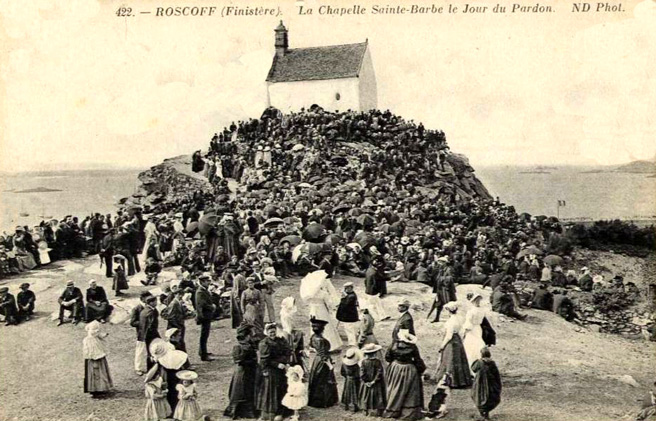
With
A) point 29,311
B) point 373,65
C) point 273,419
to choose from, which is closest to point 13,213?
point 29,311

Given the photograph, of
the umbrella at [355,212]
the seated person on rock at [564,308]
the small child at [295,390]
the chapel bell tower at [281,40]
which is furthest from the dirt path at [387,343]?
the chapel bell tower at [281,40]

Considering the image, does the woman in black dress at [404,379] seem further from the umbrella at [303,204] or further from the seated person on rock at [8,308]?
the seated person on rock at [8,308]

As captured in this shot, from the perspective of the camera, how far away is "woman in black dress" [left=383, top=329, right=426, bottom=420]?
8.92 m

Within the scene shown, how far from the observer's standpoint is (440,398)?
9.48 m

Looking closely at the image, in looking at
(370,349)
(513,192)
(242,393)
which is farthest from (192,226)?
(513,192)

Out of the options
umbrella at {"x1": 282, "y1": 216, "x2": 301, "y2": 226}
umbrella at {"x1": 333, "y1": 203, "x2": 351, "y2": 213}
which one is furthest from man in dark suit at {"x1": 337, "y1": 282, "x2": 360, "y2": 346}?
umbrella at {"x1": 333, "y1": 203, "x2": 351, "y2": 213}

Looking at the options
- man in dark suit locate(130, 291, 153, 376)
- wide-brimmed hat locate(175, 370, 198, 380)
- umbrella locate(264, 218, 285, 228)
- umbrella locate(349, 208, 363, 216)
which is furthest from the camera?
umbrella locate(349, 208, 363, 216)

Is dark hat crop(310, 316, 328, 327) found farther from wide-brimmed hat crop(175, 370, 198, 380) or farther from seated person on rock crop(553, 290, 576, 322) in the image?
seated person on rock crop(553, 290, 576, 322)

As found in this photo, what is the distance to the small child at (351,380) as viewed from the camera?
918cm

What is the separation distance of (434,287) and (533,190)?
259cm

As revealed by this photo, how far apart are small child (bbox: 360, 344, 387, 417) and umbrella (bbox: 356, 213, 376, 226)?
3127 mm

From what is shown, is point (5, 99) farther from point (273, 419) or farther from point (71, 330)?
point (273, 419)

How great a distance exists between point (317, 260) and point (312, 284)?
1126mm

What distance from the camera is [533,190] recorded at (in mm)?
11562
